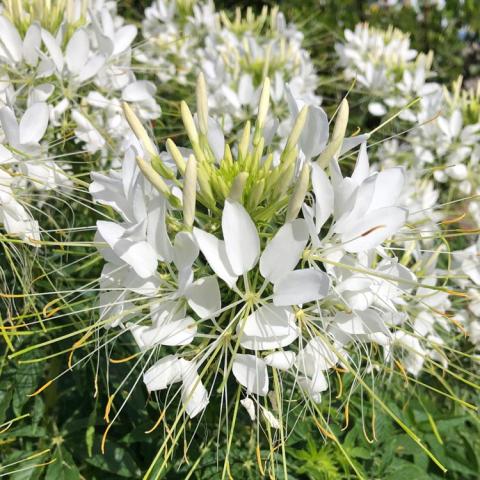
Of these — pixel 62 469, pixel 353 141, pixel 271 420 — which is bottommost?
pixel 62 469

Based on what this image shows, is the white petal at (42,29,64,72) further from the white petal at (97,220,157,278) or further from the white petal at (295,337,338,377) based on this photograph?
the white petal at (295,337,338,377)

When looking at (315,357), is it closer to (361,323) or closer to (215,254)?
(361,323)

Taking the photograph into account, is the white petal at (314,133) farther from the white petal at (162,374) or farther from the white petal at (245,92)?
the white petal at (245,92)

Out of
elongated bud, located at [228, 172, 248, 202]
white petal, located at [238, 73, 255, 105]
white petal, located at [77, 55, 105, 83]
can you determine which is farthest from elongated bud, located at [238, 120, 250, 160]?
white petal, located at [238, 73, 255, 105]

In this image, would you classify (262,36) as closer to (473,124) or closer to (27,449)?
(473,124)

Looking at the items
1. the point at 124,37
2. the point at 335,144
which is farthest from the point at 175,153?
the point at 124,37
